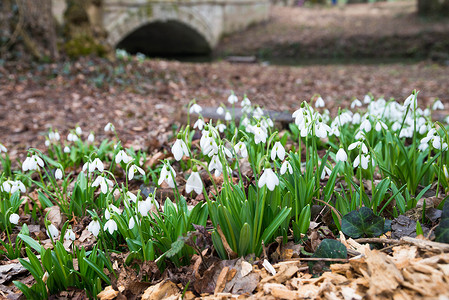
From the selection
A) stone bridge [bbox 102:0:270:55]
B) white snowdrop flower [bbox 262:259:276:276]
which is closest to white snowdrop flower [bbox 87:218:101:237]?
white snowdrop flower [bbox 262:259:276:276]

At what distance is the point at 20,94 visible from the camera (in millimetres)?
6262

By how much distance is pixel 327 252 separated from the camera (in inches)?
62.6

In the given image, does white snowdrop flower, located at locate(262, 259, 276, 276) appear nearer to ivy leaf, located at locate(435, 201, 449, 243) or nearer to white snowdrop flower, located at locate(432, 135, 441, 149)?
ivy leaf, located at locate(435, 201, 449, 243)

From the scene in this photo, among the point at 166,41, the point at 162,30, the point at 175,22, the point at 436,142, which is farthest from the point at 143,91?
the point at 166,41

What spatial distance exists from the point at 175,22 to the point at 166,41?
2931mm

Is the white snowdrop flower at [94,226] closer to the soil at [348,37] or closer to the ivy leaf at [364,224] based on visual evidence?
the ivy leaf at [364,224]

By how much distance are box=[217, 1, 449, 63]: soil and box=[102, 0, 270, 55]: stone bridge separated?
74 centimetres

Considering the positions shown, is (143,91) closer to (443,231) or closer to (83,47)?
(83,47)

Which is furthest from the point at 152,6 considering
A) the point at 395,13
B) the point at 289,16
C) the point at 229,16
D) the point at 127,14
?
the point at 395,13

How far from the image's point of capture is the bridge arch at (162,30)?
12875 millimetres

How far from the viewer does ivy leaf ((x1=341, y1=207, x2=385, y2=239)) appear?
174 centimetres

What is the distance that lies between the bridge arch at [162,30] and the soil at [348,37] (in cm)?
122

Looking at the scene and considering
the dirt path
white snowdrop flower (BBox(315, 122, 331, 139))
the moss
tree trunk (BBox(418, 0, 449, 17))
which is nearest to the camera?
white snowdrop flower (BBox(315, 122, 331, 139))

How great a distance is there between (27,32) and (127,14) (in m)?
5.66
